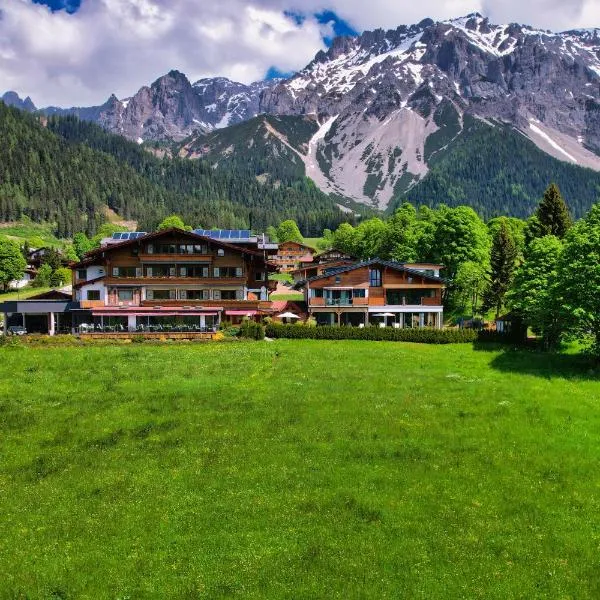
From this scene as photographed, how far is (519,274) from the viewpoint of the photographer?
57.6 meters

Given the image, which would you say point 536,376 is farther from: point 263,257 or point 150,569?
point 263,257

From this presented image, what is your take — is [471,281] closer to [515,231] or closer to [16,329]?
[515,231]

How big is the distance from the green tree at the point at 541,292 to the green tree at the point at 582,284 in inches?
44.1

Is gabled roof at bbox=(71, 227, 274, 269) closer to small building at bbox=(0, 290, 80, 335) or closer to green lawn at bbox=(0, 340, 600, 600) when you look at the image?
small building at bbox=(0, 290, 80, 335)

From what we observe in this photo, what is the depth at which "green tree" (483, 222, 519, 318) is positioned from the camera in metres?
75.5

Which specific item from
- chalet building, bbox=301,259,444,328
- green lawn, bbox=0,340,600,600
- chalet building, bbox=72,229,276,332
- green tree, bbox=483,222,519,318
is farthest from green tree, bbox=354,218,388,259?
green lawn, bbox=0,340,600,600

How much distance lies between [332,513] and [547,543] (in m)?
7.52

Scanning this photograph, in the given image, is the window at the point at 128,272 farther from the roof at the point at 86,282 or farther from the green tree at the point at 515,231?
the green tree at the point at 515,231

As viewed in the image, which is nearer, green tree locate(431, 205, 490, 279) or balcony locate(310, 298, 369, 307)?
balcony locate(310, 298, 369, 307)

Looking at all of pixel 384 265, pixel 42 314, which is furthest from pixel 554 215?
pixel 42 314

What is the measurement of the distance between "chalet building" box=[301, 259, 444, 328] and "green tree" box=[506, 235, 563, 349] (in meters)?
15.7

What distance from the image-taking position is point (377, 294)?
242 ft

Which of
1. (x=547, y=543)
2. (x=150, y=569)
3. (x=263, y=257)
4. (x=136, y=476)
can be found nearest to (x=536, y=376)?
(x=547, y=543)

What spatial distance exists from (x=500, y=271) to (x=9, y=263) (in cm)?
9828
